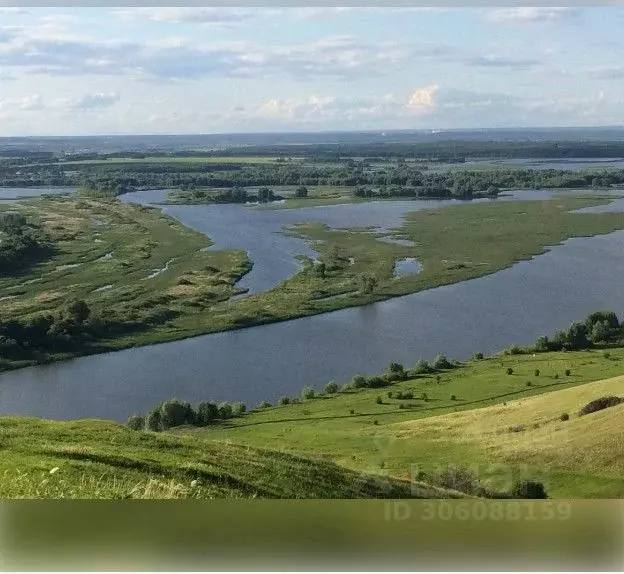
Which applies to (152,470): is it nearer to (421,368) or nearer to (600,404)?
(421,368)

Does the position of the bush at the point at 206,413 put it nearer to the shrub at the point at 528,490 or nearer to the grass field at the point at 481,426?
the grass field at the point at 481,426

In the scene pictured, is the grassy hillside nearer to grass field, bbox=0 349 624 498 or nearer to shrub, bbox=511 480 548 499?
grass field, bbox=0 349 624 498

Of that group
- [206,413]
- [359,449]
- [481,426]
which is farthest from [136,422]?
[481,426]

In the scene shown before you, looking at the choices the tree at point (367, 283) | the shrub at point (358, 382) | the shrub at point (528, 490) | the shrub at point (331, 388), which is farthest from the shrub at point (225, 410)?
the shrub at point (528, 490)

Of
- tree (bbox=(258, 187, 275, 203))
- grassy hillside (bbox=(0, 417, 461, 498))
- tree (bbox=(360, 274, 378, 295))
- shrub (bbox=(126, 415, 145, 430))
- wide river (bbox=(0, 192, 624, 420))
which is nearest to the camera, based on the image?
grassy hillside (bbox=(0, 417, 461, 498))

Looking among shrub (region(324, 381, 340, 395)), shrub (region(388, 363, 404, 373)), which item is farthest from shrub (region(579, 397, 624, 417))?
shrub (region(324, 381, 340, 395))

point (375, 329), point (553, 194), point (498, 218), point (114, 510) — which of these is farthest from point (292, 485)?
point (553, 194)
